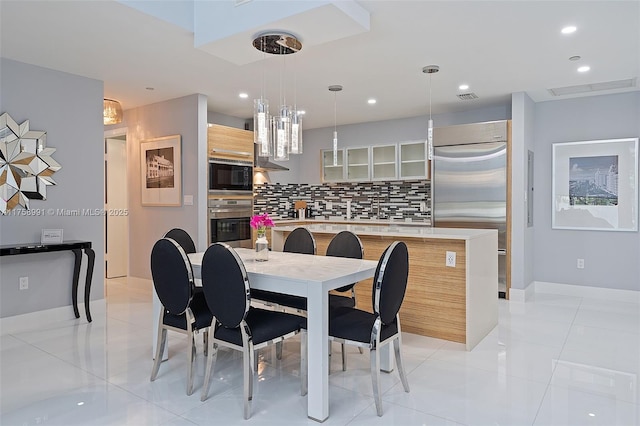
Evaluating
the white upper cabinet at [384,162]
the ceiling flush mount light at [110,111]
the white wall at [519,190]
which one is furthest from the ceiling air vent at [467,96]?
the ceiling flush mount light at [110,111]

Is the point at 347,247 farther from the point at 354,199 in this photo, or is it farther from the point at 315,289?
the point at 354,199

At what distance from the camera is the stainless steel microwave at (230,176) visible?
5461 mm

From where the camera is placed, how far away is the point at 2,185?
13.0 feet

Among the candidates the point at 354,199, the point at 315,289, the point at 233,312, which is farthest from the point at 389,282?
the point at 354,199

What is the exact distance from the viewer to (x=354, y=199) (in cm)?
738

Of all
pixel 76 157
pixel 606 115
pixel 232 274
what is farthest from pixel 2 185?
pixel 606 115

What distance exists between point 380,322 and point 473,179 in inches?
140

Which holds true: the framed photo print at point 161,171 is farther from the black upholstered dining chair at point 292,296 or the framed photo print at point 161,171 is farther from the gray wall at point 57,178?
the black upholstered dining chair at point 292,296

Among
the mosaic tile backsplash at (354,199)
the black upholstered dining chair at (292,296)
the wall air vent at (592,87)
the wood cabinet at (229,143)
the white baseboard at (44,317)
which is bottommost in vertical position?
the white baseboard at (44,317)

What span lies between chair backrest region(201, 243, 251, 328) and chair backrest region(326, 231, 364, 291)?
126 centimetres

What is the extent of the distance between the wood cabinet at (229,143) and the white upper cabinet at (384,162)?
1991mm

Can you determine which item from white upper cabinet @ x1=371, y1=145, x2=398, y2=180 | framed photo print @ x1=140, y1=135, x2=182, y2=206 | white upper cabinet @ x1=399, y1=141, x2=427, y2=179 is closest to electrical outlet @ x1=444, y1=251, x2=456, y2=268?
white upper cabinet @ x1=399, y1=141, x2=427, y2=179

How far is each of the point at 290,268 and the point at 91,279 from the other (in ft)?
8.99

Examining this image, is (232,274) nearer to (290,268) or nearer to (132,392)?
(290,268)
